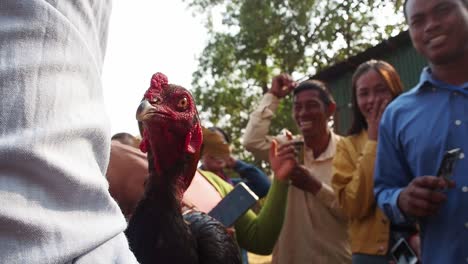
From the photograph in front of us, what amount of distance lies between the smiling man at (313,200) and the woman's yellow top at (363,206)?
0.24 metres

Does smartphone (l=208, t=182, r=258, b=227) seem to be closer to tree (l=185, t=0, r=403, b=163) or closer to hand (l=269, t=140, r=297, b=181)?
hand (l=269, t=140, r=297, b=181)


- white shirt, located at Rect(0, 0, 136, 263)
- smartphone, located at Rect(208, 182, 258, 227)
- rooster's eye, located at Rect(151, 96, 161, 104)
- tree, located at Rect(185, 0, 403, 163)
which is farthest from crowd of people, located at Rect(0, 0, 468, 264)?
tree, located at Rect(185, 0, 403, 163)

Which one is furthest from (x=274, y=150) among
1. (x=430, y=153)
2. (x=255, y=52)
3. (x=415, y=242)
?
(x=255, y=52)

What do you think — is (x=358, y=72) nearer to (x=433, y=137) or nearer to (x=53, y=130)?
(x=433, y=137)

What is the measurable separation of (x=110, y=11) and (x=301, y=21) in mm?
21151

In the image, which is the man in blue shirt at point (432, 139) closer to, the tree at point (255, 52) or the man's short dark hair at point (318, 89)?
the man's short dark hair at point (318, 89)

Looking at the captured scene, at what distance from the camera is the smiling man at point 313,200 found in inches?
141

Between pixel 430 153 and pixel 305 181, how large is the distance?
3.73 ft

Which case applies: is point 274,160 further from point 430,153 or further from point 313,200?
point 430,153

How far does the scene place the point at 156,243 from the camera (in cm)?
197

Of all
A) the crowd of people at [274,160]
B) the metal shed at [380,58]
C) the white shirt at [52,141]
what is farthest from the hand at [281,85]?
the metal shed at [380,58]

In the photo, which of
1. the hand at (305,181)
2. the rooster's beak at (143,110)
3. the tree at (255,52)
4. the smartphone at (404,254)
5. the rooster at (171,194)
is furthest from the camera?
the tree at (255,52)

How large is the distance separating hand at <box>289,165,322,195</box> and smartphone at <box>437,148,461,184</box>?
3.96 feet

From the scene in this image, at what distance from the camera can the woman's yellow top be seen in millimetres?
3191
